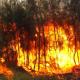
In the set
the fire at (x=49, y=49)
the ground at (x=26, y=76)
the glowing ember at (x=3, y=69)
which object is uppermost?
the fire at (x=49, y=49)

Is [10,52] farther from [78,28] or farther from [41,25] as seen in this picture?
[78,28]

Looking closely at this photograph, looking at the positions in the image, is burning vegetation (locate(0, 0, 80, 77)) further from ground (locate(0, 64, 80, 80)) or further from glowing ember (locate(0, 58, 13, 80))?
ground (locate(0, 64, 80, 80))

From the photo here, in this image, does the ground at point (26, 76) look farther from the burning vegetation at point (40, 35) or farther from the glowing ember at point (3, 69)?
the burning vegetation at point (40, 35)

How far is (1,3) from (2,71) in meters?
8.28

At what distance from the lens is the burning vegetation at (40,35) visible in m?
34.2

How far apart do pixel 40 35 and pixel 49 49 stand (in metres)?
1.81

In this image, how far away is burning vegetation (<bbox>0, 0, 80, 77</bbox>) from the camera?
112 feet

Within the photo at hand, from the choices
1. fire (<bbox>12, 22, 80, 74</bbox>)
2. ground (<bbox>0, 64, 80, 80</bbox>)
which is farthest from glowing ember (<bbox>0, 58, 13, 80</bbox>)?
fire (<bbox>12, 22, 80, 74</bbox>)

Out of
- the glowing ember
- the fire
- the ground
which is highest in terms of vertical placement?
the fire

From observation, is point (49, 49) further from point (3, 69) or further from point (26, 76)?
point (26, 76)

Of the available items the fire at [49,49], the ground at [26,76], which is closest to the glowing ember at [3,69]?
the ground at [26,76]

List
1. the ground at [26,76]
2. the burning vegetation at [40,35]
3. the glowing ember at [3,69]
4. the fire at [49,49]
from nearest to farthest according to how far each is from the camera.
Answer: the ground at [26,76] → the glowing ember at [3,69] → the burning vegetation at [40,35] → the fire at [49,49]

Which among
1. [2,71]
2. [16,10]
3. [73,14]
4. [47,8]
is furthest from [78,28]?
[2,71]

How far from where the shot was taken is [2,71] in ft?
101
